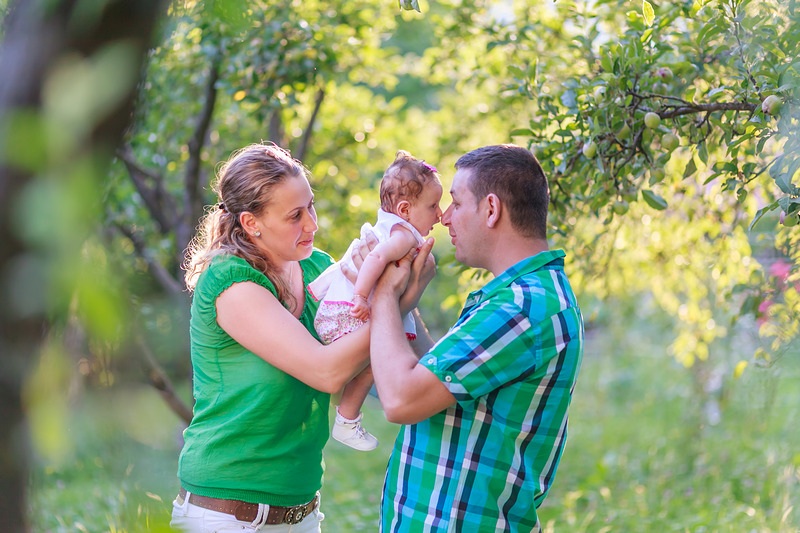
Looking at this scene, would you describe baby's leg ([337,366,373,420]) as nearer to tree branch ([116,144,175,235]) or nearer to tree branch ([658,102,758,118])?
tree branch ([658,102,758,118])

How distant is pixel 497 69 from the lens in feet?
16.6

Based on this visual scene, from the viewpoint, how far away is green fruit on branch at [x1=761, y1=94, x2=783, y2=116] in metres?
2.27

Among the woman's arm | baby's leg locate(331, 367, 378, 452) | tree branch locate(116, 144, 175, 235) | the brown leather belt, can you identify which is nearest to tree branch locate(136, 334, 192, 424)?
tree branch locate(116, 144, 175, 235)

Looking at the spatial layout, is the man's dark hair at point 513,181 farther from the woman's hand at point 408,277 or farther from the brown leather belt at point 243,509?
the brown leather belt at point 243,509

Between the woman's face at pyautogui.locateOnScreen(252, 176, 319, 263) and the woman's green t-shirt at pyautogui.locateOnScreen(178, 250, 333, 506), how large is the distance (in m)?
0.13

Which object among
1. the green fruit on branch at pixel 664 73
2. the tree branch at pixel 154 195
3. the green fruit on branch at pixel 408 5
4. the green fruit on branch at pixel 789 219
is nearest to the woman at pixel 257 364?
the green fruit on branch at pixel 408 5

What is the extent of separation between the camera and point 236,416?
7.15 ft

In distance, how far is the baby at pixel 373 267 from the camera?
7.46 ft

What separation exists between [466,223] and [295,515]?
2.89ft

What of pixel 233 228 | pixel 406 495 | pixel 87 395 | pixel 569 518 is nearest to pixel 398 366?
pixel 406 495

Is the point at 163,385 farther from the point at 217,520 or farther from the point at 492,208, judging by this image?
the point at 492,208

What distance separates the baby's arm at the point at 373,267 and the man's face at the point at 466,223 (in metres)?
0.15

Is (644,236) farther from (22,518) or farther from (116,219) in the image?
(22,518)

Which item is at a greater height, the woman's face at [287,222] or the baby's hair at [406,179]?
the baby's hair at [406,179]
